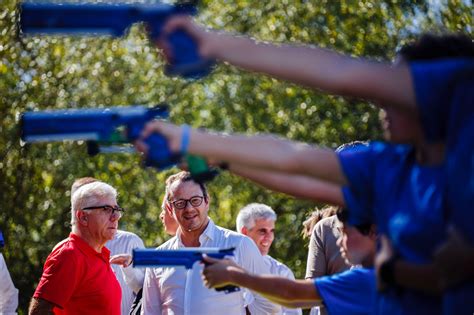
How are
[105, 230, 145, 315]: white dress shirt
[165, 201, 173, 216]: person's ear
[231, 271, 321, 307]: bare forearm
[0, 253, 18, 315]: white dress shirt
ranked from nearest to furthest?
1. [231, 271, 321, 307]: bare forearm
2. [165, 201, 173, 216]: person's ear
3. [105, 230, 145, 315]: white dress shirt
4. [0, 253, 18, 315]: white dress shirt

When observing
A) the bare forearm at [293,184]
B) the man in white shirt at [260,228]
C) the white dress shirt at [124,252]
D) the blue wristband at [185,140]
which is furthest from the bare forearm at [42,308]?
the blue wristband at [185,140]

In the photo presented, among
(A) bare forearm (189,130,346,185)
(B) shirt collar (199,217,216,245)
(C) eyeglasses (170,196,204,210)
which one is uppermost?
(C) eyeglasses (170,196,204,210)

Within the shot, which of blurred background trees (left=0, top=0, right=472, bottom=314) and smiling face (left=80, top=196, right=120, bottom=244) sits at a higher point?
blurred background trees (left=0, top=0, right=472, bottom=314)

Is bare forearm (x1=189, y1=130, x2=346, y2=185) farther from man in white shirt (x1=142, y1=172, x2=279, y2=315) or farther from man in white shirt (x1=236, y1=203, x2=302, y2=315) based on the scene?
man in white shirt (x1=236, y1=203, x2=302, y2=315)

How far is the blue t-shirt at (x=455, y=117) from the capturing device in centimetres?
288

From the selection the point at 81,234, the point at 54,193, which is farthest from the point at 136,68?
the point at 81,234

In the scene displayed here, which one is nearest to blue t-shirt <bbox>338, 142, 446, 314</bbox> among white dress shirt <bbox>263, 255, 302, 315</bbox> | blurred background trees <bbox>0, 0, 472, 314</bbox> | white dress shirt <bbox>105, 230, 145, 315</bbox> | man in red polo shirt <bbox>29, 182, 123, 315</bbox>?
man in red polo shirt <bbox>29, 182, 123, 315</bbox>

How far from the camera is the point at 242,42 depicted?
3.02 m

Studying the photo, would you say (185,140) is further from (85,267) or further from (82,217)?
(82,217)

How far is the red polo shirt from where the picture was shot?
24.5ft

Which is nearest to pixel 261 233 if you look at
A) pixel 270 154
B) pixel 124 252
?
pixel 124 252

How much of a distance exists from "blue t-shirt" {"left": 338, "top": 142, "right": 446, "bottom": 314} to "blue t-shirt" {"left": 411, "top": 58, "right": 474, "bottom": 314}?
0.08 meters

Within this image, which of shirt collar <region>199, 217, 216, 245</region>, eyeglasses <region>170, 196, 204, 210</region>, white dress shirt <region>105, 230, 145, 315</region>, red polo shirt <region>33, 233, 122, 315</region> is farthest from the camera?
white dress shirt <region>105, 230, 145, 315</region>

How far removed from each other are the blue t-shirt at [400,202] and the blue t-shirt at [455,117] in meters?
0.08
